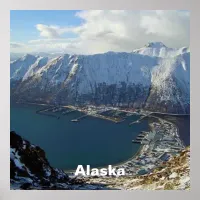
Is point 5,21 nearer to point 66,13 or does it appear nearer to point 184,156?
point 66,13

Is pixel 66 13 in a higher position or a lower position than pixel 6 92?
higher

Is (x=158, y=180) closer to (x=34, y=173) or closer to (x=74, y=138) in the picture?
(x=74, y=138)

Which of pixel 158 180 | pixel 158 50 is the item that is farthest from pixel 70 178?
pixel 158 50

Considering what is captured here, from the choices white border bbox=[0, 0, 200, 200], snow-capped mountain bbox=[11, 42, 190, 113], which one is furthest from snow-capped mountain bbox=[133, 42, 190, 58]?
white border bbox=[0, 0, 200, 200]

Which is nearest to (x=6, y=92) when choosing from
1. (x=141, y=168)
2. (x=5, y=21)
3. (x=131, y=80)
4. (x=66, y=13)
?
(x=5, y=21)

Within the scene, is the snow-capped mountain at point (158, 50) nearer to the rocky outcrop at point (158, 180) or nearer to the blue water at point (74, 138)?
the blue water at point (74, 138)
